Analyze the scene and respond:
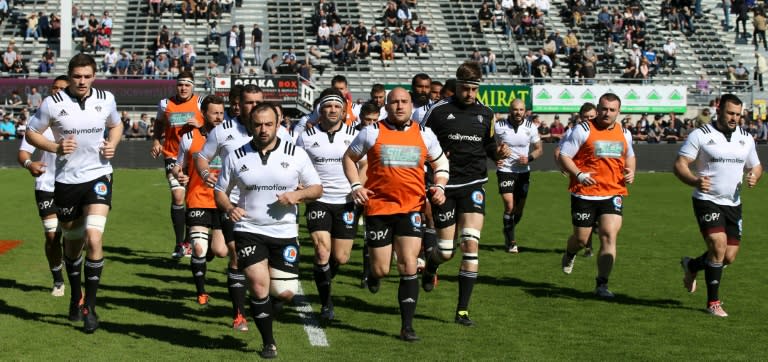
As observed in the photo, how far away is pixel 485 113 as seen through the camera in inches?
456

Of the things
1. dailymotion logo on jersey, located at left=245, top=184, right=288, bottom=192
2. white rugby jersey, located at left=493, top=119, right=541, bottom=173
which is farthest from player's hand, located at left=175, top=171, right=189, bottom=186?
white rugby jersey, located at left=493, top=119, right=541, bottom=173

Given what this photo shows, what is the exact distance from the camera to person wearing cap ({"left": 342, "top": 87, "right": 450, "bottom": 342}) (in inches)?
405

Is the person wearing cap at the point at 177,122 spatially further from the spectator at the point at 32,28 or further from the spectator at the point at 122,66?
the spectator at the point at 32,28

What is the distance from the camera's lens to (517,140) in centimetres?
1784

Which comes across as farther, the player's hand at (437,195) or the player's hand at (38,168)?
the player's hand at (38,168)

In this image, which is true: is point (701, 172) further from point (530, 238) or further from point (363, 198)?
point (530, 238)

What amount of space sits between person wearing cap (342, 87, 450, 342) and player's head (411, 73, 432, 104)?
13.2 ft

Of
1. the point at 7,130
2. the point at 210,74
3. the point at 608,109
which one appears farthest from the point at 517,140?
the point at 210,74

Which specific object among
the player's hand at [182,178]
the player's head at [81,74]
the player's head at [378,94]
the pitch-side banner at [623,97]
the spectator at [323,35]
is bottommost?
the pitch-side banner at [623,97]

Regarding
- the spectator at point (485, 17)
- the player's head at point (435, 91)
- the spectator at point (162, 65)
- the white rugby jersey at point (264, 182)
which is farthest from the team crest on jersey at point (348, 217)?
the spectator at point (485, 17)

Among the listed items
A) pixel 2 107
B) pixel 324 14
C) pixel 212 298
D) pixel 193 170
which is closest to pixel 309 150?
pixel 193 170

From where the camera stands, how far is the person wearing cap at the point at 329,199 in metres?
11.3

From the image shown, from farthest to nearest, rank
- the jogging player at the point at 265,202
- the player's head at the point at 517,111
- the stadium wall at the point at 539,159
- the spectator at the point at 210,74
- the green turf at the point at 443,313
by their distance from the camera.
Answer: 1. the spectator at the point at 210,74
2. the stadium wall at the point at 539,159
3. the player's head at the point at 517,111
4. the green turf at the point at 443,313
5. the jogging player at the point at 265,202

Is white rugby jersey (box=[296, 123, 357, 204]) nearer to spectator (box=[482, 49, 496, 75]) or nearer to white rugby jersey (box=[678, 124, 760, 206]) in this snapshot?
white rugby jersey (box=[678, 124, 760, 206])
